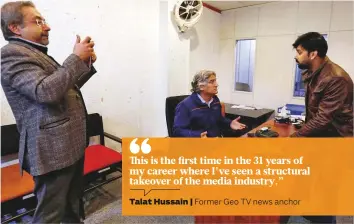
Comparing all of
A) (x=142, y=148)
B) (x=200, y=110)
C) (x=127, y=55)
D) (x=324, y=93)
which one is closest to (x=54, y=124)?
(x=142, y=148)

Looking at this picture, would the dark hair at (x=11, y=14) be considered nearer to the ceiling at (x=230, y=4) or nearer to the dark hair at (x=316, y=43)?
the dark hair at (x=316, y=43)

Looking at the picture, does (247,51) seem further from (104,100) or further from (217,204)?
(217,204)

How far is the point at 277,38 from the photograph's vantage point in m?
3.46

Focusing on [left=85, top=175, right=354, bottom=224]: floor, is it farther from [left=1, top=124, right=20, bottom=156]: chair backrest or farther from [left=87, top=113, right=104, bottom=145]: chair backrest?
[left=1, top=124, right=20, bottom=156]: chair backrest

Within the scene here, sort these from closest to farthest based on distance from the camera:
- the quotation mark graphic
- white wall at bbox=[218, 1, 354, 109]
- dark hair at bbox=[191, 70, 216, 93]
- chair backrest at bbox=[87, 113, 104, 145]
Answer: the quotation mark graphic → dark hair at bbox=[191, 70, 216, 93] → chair backrest at bbox=[87, 113, 104, 145] → white wall at bbox=[218, 1, 354, 109]

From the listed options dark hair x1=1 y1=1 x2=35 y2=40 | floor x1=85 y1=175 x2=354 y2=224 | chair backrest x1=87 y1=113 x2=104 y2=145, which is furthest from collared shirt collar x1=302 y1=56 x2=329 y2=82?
chair backrest x1=87 y1=113 x2=104 y2=145

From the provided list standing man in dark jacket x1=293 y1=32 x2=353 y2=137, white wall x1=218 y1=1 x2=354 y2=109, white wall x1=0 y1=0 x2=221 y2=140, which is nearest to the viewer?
standing man in dark jacket x1=293 y1=32 x2=353 y2=137

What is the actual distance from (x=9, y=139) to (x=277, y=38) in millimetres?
3533

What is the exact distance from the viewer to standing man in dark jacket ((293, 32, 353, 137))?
51.0 inches

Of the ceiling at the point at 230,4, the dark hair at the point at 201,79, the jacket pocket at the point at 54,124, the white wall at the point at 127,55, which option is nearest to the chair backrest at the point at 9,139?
the white wall at the point at 127,55

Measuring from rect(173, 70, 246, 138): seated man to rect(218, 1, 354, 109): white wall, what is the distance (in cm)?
224

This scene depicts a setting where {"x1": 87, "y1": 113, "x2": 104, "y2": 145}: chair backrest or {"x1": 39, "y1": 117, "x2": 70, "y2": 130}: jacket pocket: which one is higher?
{"x1": 39, "y1": 117, "x2": 70, "y2": 130}: jacket pocket

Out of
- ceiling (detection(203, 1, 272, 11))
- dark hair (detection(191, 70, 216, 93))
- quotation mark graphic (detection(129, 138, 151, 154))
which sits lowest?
quotation mark graphic (detection(129, 138, 151, 154))

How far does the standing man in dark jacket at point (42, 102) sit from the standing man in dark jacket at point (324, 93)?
4.14ft
